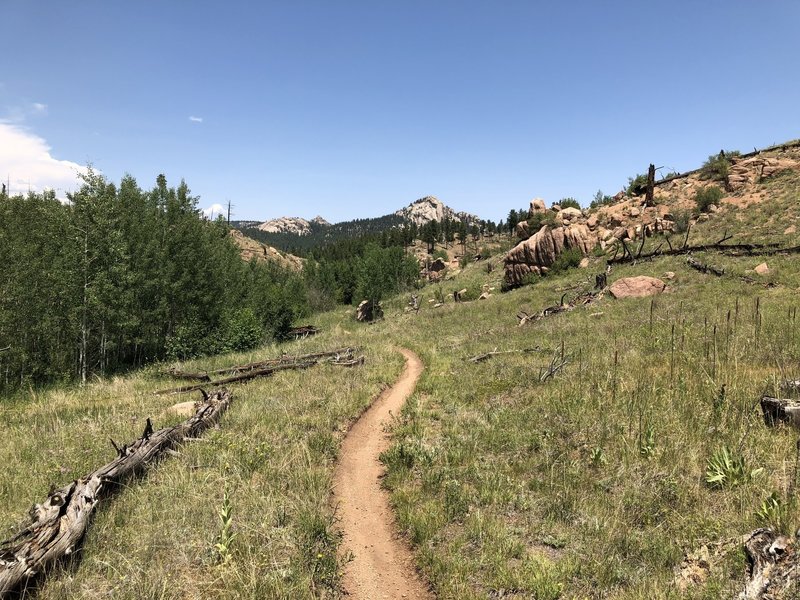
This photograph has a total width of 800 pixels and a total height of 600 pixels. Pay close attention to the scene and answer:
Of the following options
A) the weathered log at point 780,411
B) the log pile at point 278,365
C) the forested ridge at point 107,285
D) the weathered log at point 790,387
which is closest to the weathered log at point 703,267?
the weathered log at point 790,387

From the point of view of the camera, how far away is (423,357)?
72.3 feet

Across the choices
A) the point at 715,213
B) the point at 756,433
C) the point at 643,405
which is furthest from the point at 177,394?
the point at 715,213

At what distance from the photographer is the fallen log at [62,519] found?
4838mm

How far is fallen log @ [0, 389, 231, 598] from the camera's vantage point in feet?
15.9

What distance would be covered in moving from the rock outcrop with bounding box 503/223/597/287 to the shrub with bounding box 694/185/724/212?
9572mm

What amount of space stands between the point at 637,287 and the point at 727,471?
872 inches

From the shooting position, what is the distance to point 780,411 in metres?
7.33

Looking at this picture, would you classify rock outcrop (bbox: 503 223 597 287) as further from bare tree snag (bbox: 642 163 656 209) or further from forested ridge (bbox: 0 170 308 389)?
forested ridge (bbox: 0 170 308 389)

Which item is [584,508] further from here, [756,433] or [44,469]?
[44,469]

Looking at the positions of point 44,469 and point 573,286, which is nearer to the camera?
point 44,469

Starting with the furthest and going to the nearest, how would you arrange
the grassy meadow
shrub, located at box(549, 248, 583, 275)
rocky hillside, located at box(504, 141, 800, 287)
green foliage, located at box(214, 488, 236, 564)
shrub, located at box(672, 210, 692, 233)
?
1. shrub, located at box(549, 248, 583, 275)
2. shrub, located at box(672, 210, 692, 233)
3. rocky hillside, located at box(504, 141, 800, 287)
4. green foliage, located at box(214, 488, 236, 564)
5. the grassy meadow

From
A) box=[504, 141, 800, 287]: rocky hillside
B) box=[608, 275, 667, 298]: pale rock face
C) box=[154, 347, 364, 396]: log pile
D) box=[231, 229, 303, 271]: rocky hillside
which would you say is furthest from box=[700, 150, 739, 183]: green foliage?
box=[231, 229, 303, 271]: rocky hillside

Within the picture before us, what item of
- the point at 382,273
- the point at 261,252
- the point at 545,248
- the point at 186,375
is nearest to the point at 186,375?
the point at 186,375

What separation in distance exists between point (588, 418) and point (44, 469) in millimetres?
11922
